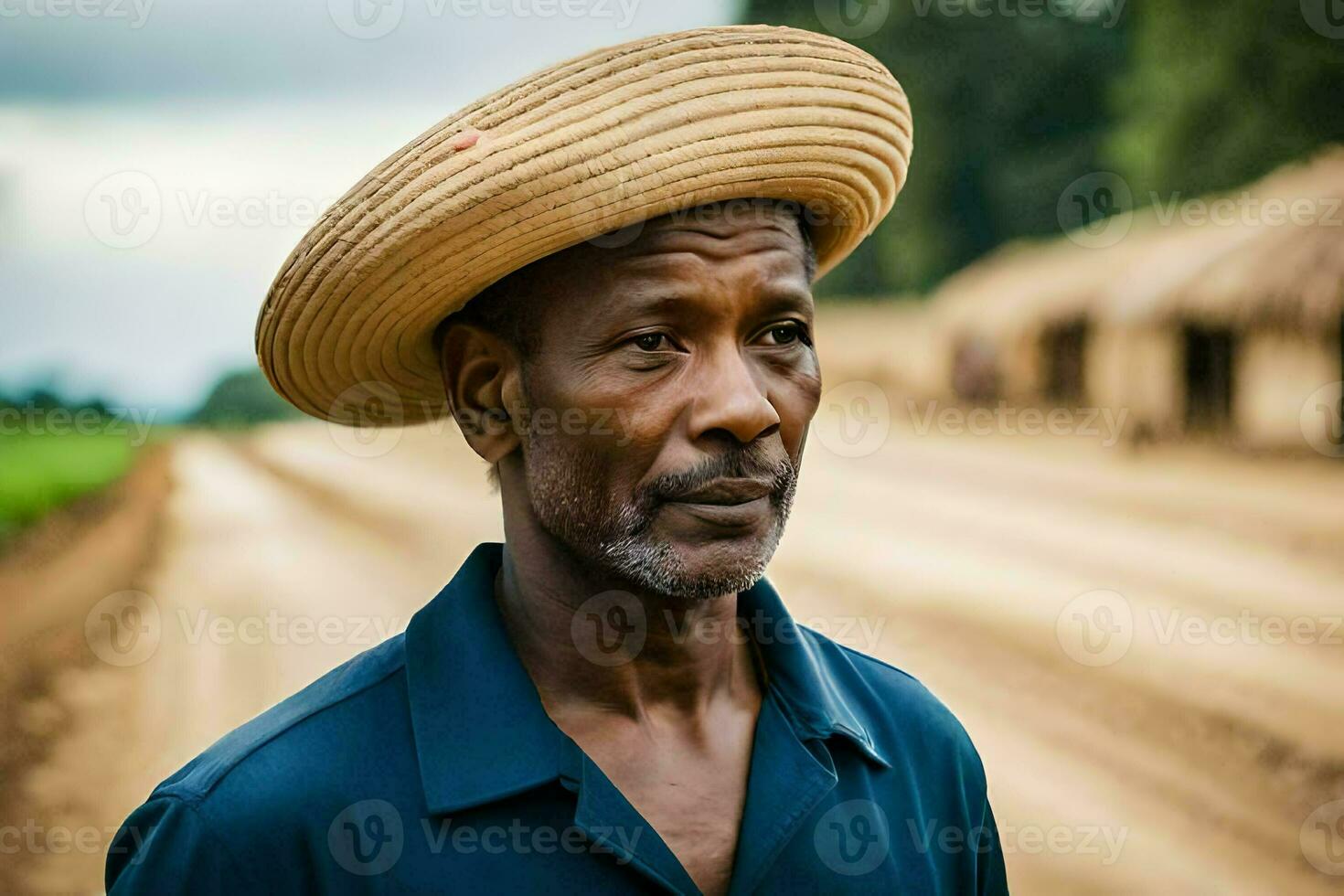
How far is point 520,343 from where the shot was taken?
6.18 ft

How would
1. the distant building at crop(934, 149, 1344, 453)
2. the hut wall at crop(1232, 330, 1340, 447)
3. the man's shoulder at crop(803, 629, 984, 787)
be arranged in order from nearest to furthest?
the man's shoulder at crop(803, 629, 984, 787)
the distant building at crop(934, 149, 1344, 453)
the hut wall at crop(1232, 330, 1340, 447)

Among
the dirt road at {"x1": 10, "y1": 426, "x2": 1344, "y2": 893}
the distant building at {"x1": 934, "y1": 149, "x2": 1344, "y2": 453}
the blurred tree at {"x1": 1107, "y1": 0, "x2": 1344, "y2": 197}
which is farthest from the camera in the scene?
the blurred tree at {"x1": 1107, "y1": 0, "x2": 1344, "y2": 197}

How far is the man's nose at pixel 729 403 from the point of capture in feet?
5.71

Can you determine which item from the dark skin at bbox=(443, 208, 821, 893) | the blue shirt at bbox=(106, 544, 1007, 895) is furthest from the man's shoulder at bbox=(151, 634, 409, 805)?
the dark skin at bbox=(443, 208, 821, 893)

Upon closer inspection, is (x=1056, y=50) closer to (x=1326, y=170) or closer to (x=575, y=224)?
(x=1326, y=170)

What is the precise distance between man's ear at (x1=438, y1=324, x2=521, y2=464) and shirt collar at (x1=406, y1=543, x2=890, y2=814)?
0.20m

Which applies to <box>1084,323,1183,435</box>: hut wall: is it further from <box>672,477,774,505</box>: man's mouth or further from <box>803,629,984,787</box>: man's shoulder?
<box>672,477,774,505</box>: man's mouth

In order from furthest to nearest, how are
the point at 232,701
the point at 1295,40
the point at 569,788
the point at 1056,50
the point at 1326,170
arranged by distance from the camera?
1. the point at 1056,50
2. the point at 1295,40
3. the point at 1326,170
4. the point at 232,701
5. the point at 569,788

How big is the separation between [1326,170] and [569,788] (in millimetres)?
14573

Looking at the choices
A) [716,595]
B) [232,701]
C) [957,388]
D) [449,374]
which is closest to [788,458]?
[716,595]

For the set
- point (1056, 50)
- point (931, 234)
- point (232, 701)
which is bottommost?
point (232, 701)

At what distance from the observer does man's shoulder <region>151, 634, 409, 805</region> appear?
1.65 meters

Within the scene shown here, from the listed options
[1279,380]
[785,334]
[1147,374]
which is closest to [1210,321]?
[1147,374]

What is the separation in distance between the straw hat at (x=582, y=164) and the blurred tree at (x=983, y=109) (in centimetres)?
2965
